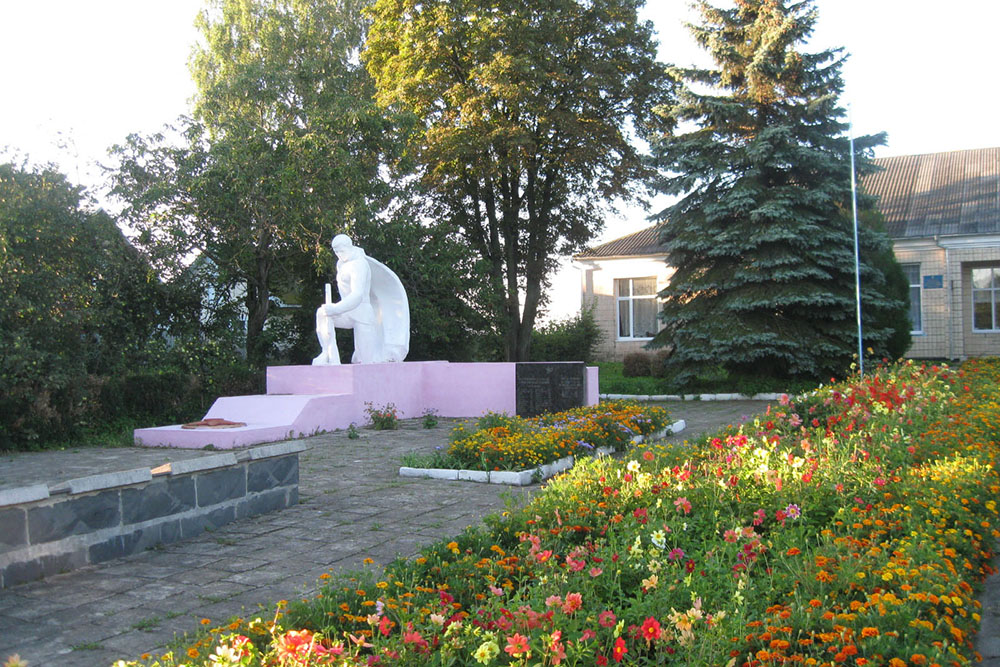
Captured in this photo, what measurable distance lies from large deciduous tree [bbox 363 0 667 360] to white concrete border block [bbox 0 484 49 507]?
577 inches

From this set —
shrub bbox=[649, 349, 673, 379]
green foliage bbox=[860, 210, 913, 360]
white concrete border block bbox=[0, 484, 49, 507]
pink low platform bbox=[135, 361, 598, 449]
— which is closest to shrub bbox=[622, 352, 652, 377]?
shrub bbox=[649, 349, 673, 379]

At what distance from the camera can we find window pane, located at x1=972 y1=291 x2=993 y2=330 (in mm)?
24828

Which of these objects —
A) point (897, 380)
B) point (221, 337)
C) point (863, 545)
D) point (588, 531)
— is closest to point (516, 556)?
point (588, 531)

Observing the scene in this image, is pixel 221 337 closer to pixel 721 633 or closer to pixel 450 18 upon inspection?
Answer: pixel 450 18

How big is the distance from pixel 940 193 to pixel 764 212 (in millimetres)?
13279

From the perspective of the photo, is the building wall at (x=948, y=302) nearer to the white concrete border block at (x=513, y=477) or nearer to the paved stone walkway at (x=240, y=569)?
the white concrete border block at (x=513, y=477)

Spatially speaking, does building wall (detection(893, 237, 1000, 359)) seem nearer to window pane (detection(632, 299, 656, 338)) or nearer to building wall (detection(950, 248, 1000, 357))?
building wall (detection(950, 248, 1000, 357))

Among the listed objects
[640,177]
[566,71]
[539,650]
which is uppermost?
[566,71]

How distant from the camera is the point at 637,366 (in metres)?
23.2

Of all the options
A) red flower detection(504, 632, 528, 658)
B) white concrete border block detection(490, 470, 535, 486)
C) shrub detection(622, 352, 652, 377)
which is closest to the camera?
red flower detection(504, 632, 528, 658)

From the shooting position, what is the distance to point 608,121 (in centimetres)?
2102

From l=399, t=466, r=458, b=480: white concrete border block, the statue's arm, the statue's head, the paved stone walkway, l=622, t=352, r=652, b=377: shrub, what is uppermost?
the statue's head

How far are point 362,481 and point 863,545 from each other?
5.13 metres

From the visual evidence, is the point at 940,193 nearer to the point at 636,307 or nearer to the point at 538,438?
the point at 636,307
